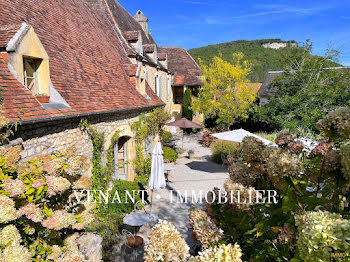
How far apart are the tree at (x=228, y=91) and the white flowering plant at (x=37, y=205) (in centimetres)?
1642

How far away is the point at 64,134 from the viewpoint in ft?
18.1

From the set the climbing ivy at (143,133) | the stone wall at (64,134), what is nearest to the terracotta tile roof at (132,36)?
the climbing ivy at (143,133)

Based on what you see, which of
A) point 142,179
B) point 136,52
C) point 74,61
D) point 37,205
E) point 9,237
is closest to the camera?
point 9,237

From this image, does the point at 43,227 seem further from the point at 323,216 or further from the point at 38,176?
the point at 323,216

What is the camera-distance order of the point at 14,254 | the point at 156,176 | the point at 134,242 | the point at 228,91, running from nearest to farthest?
1. the point at 14,254
2. the point at 134,242
3. the point at 156,176
4. the point at 228,91

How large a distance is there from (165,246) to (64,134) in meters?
4.64

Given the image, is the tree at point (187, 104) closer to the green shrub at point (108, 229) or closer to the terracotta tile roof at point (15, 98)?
the green shrub at point (108, 229)

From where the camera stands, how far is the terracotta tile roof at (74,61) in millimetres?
5416

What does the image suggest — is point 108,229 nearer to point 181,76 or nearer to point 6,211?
point 6,211

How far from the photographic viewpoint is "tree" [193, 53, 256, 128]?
1849 cm

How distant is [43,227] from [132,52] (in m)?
11.0

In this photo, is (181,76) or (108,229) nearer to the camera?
(108,229)

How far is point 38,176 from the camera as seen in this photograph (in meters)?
2.87

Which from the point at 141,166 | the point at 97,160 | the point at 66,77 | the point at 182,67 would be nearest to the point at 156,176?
the point at 97,160
